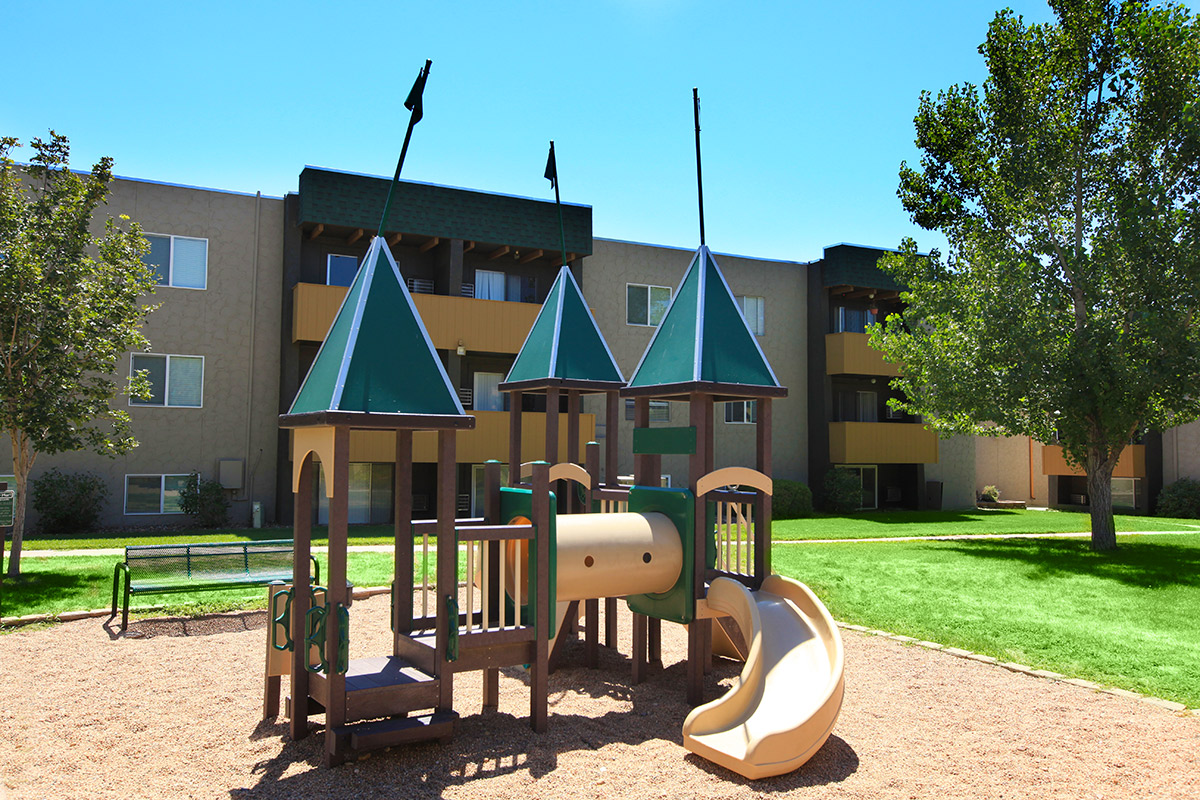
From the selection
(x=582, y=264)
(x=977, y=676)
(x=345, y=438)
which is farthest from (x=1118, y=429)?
(x=345, y=438)

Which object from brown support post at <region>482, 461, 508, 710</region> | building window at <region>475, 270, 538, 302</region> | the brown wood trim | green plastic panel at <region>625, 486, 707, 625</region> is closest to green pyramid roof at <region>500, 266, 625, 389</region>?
green plastic panel at <region>625, 486, 707, 625</region>

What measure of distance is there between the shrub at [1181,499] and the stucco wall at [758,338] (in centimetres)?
1502

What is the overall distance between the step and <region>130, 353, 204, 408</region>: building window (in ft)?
64.1

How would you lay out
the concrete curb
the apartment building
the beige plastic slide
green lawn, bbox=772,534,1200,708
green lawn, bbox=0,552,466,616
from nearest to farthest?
the beige plastic slide → the concrete curb → green lawn, bbox=772,534,1200,708 → green lawn, bbox=0,552,466,616 → the apartment building

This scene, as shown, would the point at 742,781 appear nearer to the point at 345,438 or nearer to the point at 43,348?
the point at 345,438

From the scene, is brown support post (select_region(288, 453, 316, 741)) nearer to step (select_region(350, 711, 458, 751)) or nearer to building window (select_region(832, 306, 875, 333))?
step (select_region(350, 711, 458, 751))

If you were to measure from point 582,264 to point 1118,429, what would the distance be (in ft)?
53.8

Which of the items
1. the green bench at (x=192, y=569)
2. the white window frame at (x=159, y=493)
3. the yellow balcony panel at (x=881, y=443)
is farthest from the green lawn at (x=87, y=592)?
the yellow balcony panel at (x=881, y=443)

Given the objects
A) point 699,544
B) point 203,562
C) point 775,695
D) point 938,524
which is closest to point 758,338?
point 938,524

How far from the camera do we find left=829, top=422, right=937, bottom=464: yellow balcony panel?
31250mm

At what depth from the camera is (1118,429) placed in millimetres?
18953

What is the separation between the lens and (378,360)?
666cm

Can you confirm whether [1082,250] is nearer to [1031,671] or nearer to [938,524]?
[938,524]

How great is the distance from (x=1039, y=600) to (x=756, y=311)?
65.5 feet
